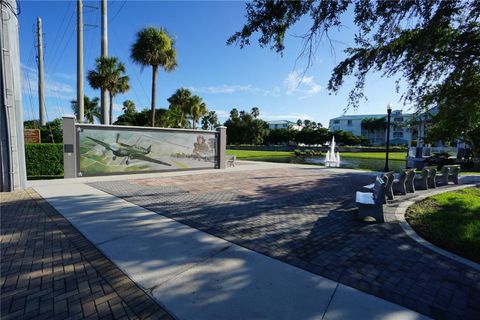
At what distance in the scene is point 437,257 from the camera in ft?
12.9

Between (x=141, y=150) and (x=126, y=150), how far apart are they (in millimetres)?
765

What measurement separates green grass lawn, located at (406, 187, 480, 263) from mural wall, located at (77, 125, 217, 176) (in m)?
11.7

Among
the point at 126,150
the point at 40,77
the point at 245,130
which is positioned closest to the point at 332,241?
the point at 126,150

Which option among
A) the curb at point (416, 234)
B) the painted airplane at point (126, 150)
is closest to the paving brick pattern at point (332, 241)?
the curb at point (416, 234)

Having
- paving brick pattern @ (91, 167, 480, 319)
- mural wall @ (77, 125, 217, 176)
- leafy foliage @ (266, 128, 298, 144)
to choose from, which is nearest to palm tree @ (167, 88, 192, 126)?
mural wall @ (77, 125, 217, 176)

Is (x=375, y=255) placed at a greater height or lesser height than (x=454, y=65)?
lesser

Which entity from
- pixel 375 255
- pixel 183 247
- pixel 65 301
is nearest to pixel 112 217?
pixel 183 247

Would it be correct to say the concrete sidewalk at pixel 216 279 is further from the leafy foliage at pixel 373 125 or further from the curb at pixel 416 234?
Answer: the leafy foliage at pixel 373 125

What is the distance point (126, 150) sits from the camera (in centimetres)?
1297

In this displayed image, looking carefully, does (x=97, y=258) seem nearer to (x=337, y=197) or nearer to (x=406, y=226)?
(x=406, y=226)

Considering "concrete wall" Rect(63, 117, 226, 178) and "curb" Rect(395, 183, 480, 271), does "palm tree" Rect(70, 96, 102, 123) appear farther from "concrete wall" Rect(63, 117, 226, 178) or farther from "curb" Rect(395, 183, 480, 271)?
"curb" Rect(395, 183, 480, 271)

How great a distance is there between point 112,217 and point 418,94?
29.7 ft

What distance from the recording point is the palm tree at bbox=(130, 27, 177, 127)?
19516mm

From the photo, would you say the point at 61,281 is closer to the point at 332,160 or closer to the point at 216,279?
the point at 216,279
